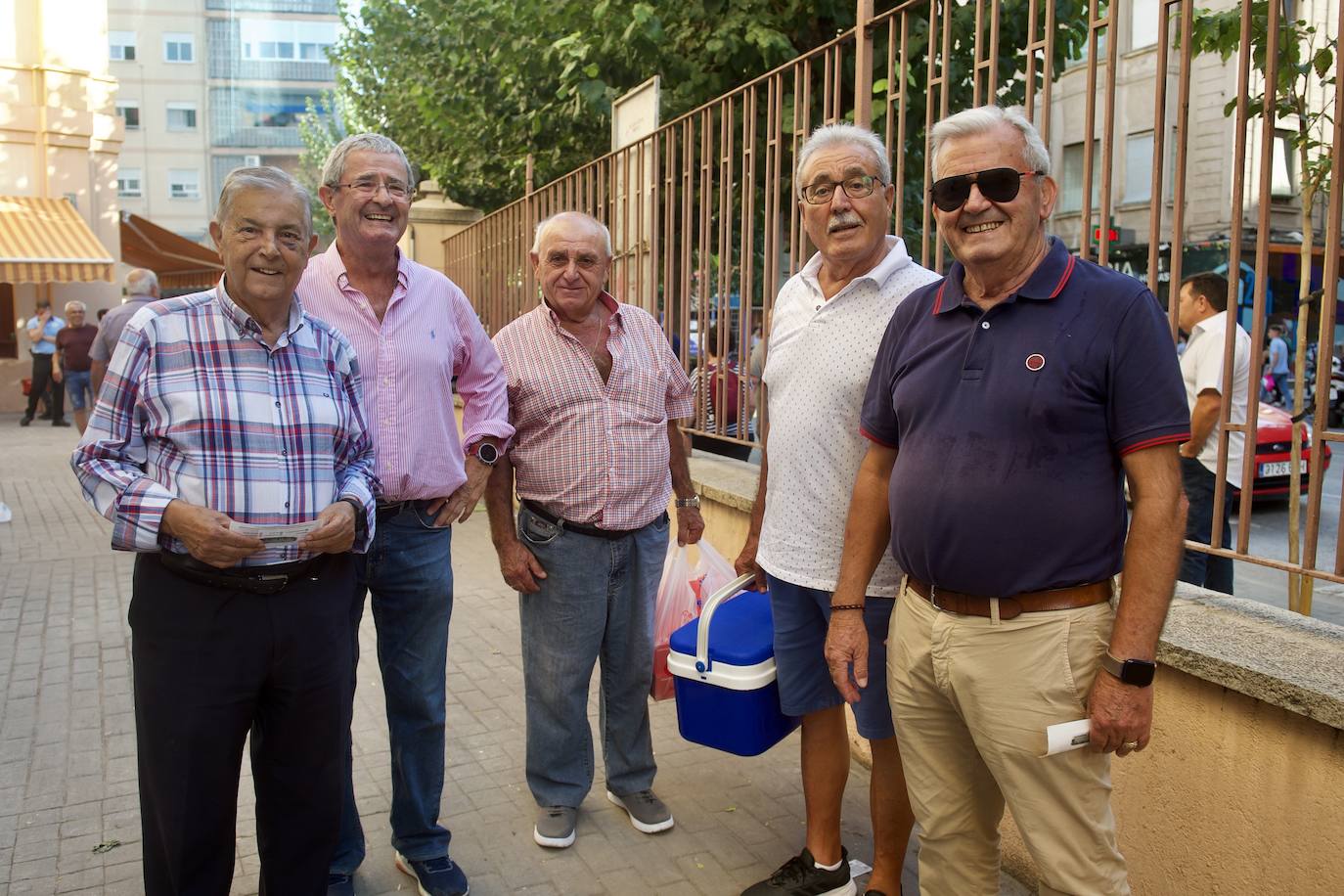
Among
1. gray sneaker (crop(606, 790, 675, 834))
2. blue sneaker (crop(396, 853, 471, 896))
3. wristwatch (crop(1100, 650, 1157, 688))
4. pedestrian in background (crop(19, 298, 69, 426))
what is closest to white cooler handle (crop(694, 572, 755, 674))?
gray sneaker (crop(606, 790, 675, 834))

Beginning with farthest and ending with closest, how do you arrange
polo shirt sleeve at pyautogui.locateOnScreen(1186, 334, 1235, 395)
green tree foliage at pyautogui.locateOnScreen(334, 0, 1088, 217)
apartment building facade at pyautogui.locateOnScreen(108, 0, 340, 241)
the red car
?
apartment building facade at pyautogui.locateOnScreen(108, 0, 340, 241)
the red car
green tree foliage at pyautogui.locateOnScreen(334, 0, 1088, 217)
polo shirt sleeve at pyautogui.locateOnScreen(1186, 334, 1235, 395)

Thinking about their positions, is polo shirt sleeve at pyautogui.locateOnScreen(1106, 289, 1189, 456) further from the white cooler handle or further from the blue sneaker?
the blue sneaker

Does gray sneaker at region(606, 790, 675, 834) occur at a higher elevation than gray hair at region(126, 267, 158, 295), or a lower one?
lower

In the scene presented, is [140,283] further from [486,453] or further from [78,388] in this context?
[486,453]

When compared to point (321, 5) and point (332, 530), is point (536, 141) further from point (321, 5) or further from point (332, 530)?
point (321, 5)

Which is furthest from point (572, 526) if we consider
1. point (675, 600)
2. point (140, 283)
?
point (140, 283)

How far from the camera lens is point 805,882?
3.24m

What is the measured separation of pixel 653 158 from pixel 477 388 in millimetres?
3227

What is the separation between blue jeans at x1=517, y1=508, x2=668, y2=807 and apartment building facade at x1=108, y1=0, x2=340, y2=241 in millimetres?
51462

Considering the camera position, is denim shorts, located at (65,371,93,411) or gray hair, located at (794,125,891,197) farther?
denim shorts, located at (65,371,93,411)

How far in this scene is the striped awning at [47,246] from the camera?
1748cm

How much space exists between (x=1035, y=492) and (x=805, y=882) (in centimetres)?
156

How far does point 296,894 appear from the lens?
281 cm

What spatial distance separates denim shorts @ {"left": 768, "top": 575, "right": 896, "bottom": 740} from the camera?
3.00 meters
